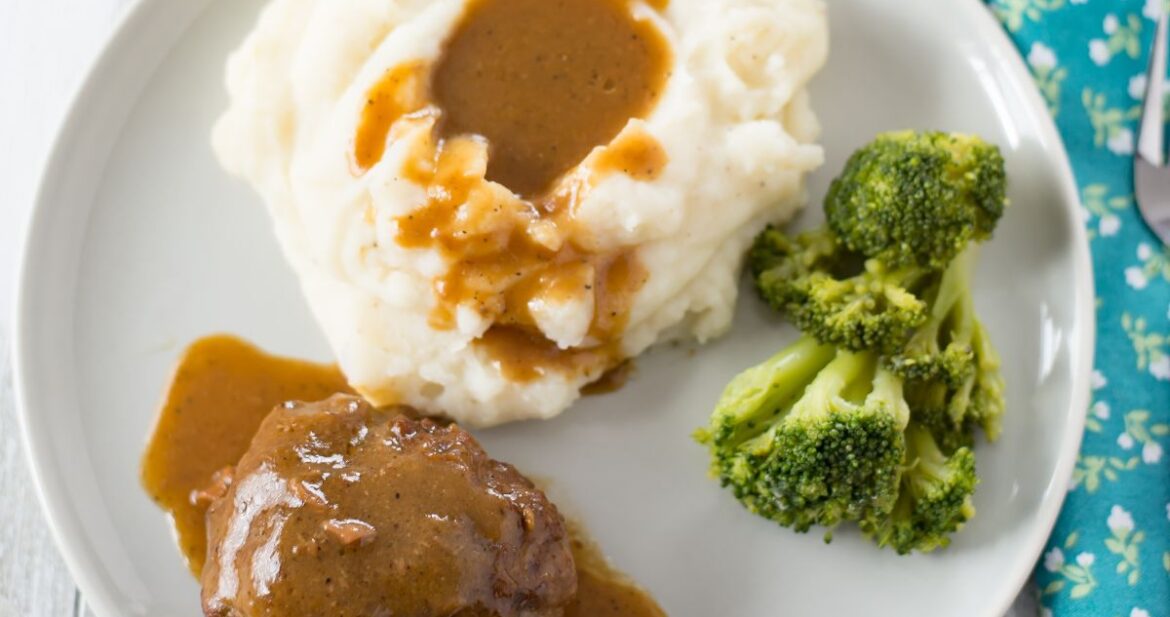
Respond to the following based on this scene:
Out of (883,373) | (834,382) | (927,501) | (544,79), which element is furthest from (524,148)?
(927,501)

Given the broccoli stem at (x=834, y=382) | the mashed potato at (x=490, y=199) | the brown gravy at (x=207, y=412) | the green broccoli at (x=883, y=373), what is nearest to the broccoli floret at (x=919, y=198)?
the green broccoli at (x=883, y=373)

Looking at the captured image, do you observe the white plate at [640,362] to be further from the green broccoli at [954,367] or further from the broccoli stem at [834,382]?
the broccoli stem at [834,382]

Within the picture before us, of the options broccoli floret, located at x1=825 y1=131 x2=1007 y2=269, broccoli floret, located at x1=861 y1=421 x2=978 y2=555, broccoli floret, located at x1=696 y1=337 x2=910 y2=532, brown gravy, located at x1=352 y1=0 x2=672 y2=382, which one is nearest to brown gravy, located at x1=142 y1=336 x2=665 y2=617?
broccoli floret, located at x1=696 y1=337 x2=910 y2=532

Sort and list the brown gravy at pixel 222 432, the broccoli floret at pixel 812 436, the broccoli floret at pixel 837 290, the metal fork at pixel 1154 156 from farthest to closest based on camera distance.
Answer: the metal fork at pixel 1154 156 < the brown gravy at pixel 222 432 < the broccoli floret at pixel 837 290 < the broccoli floret at pixel 812 436

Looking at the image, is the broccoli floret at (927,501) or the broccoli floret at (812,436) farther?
the broccoli floret at (927,501)

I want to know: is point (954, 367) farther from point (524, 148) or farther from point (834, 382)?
point (524, 148)

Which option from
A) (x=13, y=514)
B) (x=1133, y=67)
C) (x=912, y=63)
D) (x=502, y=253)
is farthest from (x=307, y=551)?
(x=1133, y=67)

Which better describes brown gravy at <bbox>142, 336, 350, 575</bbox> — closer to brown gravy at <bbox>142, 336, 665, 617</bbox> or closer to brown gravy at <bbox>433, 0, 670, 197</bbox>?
brown gravy at <bbox>142, 336, 665, 617</bbox>
